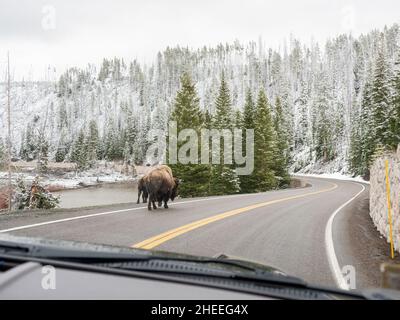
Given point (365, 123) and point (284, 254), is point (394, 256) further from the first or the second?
point (365, 123)

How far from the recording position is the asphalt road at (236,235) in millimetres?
7223

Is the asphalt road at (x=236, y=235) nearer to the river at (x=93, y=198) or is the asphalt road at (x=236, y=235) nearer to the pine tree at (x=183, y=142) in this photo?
the river at (x=93, y=198)

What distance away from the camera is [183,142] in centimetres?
3588

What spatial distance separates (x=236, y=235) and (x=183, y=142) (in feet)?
87.8

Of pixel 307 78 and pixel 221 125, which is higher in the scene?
pixel 307 78

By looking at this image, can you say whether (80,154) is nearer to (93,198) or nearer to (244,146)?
(93,198)

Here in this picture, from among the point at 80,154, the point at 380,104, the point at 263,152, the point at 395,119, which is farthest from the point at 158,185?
the point at 80,154

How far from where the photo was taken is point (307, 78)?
473 feet

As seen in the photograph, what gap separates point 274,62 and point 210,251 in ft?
562

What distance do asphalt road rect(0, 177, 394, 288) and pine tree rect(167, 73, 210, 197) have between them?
21.3m

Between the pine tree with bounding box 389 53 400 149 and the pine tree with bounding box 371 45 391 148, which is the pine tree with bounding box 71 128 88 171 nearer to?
the pine tree with bounding box 371 45 391 148
